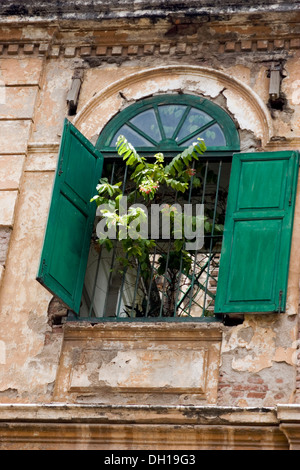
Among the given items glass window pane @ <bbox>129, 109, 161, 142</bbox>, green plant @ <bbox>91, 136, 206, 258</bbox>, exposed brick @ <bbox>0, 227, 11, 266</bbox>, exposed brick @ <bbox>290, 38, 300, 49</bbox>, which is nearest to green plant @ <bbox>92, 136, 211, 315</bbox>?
green plant @ <bbox>91, 136, 206, 258</bbox>

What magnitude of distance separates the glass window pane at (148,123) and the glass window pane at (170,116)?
0.07 m

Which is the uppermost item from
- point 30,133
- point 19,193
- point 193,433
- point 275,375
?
point 30,133

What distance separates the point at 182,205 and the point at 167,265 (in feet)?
4.31

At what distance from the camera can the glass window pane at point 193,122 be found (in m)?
10.2

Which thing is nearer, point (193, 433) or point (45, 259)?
point (193, 433)

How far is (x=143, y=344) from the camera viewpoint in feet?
30.3

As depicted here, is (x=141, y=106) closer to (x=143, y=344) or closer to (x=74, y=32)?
(x=74, y=32)

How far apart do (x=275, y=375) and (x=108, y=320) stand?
57.4 inches

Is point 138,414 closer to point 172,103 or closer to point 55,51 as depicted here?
point 172,103

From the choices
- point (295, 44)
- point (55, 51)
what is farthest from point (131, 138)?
point (295, 44)

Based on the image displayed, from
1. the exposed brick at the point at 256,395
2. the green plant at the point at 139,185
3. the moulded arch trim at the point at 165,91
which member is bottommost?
the exposed brick at the point at 256,395

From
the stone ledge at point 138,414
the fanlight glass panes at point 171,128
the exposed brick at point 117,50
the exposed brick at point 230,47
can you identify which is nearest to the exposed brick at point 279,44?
the exposed brick at point 230,47

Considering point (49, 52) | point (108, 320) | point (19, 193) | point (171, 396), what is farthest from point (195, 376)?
point (49, 52)

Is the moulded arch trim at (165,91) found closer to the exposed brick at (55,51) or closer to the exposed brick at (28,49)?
the exposed brick at (55,51)
